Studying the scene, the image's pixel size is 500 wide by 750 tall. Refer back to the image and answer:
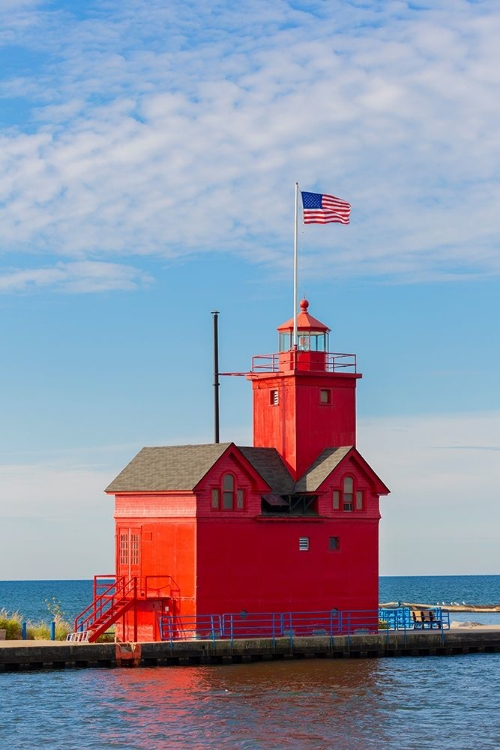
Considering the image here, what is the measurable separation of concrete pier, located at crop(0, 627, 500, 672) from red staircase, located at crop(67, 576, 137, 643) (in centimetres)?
118

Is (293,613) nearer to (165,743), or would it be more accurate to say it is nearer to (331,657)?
(331,657)

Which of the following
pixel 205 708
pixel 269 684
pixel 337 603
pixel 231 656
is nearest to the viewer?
pixel 205 708

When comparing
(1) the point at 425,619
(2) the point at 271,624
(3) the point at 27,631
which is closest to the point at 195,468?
(2) the point at 271,624

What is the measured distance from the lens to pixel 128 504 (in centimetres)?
5144

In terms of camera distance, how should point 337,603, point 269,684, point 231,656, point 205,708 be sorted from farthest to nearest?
point 337,603 → point 231,656 → point 269,684 → point 205,708

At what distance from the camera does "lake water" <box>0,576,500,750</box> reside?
117ft

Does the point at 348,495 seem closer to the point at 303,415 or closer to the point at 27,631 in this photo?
the point at 303,415

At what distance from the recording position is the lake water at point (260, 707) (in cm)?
3572

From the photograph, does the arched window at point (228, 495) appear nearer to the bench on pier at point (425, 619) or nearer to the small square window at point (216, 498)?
the small square window at point (216, 498)

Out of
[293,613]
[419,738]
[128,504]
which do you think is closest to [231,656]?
[293,613]

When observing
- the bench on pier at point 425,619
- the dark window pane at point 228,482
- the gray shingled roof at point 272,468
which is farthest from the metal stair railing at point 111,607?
the bench on pier at point 425,619

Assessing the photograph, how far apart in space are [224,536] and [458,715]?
12.0m

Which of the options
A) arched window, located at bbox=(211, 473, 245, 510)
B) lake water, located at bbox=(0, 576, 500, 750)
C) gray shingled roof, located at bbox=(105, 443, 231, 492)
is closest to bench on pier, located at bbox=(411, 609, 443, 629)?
lake water, located at bbox=(0, 576, 500, 750)

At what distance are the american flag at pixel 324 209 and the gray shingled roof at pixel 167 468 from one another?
362 inches
